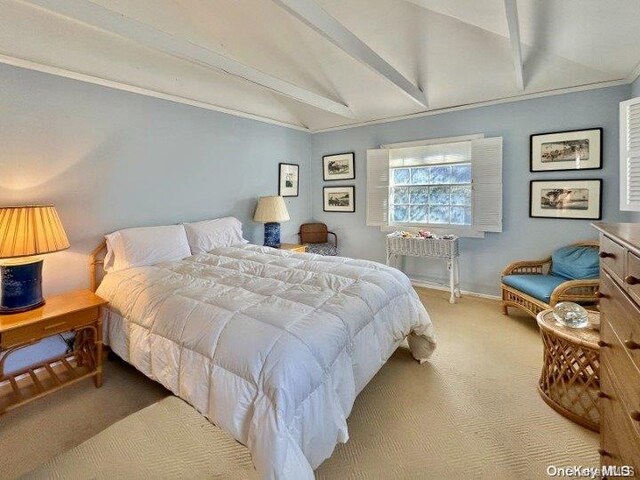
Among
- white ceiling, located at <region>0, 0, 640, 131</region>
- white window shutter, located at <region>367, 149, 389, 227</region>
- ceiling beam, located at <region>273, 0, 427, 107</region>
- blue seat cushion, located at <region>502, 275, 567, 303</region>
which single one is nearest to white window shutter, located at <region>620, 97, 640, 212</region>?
white ceiling, located at <region>0, 0, 640, 131</region>

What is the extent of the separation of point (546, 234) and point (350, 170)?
2766 millimetres

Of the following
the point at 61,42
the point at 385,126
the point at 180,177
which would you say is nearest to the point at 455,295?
the point at 385,126

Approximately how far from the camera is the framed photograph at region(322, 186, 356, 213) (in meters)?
5.07

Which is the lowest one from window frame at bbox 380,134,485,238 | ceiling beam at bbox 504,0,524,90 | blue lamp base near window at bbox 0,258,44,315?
blue lamp base near window at bbox 0,258,44,315

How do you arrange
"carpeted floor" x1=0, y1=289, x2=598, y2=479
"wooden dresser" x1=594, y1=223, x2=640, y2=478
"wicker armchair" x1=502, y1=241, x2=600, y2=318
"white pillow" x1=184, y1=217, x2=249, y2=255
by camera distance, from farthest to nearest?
"white pillow" x1=184, y1=217, x2=249, y2=255 → "wicker armchair" x1=502, y1=241, x2=600, y2=318 → "carpeted floor" x1=0, y1=289, x2=598, y2=479 → "wooden dresser" x1=594, y1=223, x2=640, y2=478

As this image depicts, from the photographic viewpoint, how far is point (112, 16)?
2027 mm

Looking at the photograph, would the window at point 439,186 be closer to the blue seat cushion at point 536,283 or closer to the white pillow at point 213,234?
the blue seat cushion at point 536,283

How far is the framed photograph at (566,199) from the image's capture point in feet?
10.8

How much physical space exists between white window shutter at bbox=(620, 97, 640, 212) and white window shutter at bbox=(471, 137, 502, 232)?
1.34 metres

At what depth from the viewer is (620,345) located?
104cm

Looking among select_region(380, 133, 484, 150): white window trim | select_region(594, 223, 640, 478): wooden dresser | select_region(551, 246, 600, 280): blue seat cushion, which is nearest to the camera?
select_region(594, 223, 640, 478): wooden dresser

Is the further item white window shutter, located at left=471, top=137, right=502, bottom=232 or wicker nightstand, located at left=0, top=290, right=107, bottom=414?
white window shutter, located at left=471, top=137, right=502, bottom=232

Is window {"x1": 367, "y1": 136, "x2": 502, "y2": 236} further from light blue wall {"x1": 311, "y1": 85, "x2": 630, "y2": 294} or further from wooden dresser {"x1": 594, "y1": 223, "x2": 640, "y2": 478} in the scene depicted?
wooden dresser {"x1": 594, "y1": 223, "x2": 640, "y2": 478}

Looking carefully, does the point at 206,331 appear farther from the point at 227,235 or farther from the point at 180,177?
the point at 180,177
